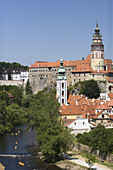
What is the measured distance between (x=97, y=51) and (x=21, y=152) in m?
53.3

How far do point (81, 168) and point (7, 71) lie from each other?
104072mm

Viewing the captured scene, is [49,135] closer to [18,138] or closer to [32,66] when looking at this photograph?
[18,138]

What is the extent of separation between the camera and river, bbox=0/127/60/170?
47.1 metres

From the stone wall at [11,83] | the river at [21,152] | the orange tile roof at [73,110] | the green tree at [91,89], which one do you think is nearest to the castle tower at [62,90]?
the orange tile roof at [73,110]

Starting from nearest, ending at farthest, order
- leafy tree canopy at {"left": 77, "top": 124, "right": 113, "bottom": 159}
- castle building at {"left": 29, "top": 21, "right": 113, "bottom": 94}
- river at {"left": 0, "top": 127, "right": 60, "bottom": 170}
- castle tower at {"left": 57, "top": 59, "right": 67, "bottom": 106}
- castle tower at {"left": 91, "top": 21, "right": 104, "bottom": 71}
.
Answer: river at {"left": 0, "top": 127, "right": 60, "bottom": 170}, leafy tree canopy at {"left": 77, "top": 124, "right": 113, "bottom": 159}, castle tower at {"left": 57, "top": 59, "right": 67, "bottom": 106}, castle building at {"left": 29, "top": 21, "right": 113, "bottom": 94}, castle tower at {"left": 91, "top": 21, "right": 104, "bottom": 71}

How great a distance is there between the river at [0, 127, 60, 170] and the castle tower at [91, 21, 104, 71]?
3740 centimetres

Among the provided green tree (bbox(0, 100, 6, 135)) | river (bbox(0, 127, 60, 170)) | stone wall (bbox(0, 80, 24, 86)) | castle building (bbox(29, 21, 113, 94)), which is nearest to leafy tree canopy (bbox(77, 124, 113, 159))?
river (bbox(0, 127, 60, 170))

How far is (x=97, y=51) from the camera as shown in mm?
102250

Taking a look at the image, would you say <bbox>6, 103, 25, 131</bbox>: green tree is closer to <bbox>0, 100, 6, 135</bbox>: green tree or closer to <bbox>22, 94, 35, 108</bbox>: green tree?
<bbox>0, 100, 6, 135</bbox>: green tree

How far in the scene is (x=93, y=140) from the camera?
50.2 m

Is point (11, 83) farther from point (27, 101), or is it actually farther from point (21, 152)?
point (21, 152)

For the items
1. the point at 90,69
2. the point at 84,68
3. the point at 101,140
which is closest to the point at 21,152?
the point at 101,140

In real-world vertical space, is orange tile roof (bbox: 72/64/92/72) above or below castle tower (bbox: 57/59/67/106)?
above

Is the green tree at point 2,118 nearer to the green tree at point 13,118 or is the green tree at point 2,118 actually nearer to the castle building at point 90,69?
the green tree at point 13,118
